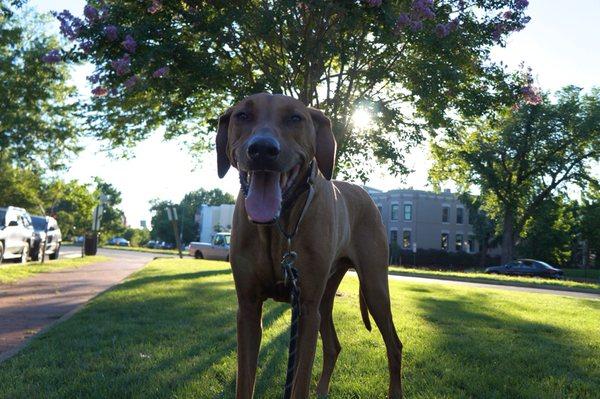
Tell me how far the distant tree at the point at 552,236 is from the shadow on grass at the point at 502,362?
148 feet

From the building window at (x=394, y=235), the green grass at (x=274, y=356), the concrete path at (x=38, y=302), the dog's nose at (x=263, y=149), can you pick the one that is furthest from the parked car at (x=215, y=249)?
the building window at (x=394, y=235)

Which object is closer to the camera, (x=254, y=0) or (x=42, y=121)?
(x=254, y=0)

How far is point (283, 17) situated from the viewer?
1018cm

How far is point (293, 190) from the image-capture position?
105 inches

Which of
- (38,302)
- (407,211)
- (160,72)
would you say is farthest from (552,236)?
(38,302)

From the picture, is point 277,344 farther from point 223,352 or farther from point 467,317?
point 467,317

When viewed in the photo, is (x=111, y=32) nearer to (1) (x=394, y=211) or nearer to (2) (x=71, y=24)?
(2) (x=71, y=24)

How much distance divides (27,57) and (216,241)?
16048 mm

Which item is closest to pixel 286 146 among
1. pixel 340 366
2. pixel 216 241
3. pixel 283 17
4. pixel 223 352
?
pixel 340 366

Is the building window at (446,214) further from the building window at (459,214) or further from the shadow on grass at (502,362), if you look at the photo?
the shadow on grass at (502,362)

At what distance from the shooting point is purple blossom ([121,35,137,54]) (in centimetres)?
873

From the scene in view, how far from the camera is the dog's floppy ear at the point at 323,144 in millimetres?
2879

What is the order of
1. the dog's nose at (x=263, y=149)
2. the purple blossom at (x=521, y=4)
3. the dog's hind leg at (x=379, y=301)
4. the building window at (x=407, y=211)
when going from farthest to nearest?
the building window at (x=407, y=211), the purple blossom at (x=521, y=4), the dog's hind leg at (x=379, y=301), the dog's nose at (x=263, y=149)

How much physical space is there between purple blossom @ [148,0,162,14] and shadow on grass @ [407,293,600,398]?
6.95 m
